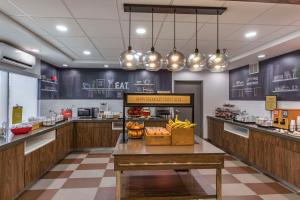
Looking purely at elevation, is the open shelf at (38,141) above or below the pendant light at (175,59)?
below

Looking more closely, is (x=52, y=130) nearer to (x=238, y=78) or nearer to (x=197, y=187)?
(x=197, y=187)

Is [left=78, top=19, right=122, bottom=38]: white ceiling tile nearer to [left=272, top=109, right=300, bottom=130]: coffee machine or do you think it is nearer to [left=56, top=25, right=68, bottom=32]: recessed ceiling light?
[left=56, top=25, right=68, bottom=32]: recessed ceiling light

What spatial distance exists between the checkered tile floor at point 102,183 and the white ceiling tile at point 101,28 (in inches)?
105

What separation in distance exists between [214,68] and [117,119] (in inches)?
145

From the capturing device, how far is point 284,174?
3766 mm

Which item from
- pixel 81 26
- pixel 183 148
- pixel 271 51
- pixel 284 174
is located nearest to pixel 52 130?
pixel 81 26

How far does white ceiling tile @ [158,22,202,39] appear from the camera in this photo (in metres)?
3.46

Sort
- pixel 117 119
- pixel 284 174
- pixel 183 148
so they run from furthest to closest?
pixel 117 119
pixel 284 174
pixel 183 148

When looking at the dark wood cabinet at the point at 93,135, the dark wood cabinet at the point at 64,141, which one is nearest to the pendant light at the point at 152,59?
the dark wood cabinet at the point at 64,141

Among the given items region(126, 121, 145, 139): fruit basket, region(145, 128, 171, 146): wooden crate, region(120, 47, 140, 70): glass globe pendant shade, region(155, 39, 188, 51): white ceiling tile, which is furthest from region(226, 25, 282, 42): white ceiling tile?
region(126, 121, 145, 139): fruit basket

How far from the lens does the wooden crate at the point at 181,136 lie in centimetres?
291

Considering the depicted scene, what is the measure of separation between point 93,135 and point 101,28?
3490mm

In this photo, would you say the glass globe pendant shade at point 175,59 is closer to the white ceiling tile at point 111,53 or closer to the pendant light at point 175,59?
the pendant light at point 175,59

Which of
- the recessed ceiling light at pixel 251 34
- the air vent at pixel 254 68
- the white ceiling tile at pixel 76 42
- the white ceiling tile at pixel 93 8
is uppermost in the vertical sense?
the white ceiling tile at pixel 76 42
